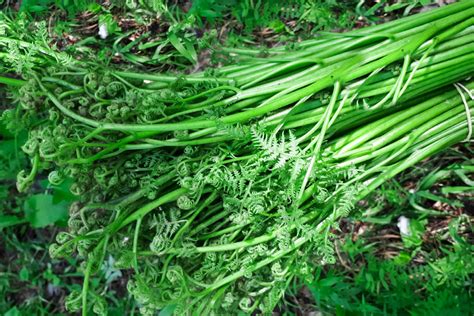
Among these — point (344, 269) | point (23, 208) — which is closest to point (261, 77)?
point (344, 269)

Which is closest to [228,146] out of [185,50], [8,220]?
[185,50]

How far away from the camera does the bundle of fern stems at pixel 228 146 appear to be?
93 centimetres

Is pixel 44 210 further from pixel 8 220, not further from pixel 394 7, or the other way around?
pixel 394 7

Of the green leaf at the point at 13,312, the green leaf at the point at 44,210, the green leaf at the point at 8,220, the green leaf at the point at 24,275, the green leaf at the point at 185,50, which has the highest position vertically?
the green leaf at the point at 185,50

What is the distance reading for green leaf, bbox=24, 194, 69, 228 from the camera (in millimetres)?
1584

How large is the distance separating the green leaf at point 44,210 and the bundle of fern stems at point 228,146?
608mm

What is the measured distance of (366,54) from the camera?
1.00 m

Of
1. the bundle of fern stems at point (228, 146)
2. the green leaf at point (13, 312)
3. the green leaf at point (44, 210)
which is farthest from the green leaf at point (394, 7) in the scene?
the green leaf at point (13, 312)

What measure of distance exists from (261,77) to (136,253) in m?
0.41

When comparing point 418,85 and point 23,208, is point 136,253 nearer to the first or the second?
point 418,85

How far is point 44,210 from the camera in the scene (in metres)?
1.61

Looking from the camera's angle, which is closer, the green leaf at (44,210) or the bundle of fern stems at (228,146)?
the bundle of fern stems at (228,146)

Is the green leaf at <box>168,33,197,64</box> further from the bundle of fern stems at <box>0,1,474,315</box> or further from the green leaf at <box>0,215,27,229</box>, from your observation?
the green leaf at <box>0,215,27,229</box>

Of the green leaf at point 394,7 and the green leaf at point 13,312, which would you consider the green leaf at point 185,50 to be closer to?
the green leaf at point 394,7
